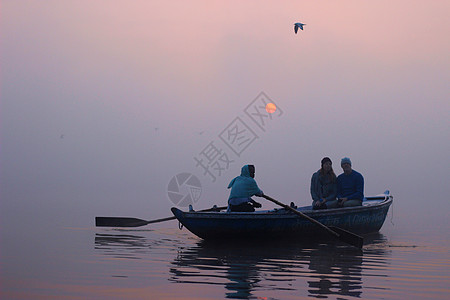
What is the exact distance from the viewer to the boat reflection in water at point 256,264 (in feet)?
27.8

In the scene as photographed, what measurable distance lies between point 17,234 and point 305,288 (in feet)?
32.4

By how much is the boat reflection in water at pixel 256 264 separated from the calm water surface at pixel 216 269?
16 mm

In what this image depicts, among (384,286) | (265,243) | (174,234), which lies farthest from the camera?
(174,234)

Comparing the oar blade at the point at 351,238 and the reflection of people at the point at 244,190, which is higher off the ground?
the reflection of people at the point at 244,190

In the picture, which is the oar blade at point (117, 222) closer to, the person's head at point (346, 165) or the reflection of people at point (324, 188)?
the reflection of people at point (324, 188)

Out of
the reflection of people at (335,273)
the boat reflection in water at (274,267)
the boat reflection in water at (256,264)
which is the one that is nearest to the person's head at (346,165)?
the boat reflection in water at (256,264)

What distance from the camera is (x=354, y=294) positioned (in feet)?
26.4

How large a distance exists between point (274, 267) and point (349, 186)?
605cm

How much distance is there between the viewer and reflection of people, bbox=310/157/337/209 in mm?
15648

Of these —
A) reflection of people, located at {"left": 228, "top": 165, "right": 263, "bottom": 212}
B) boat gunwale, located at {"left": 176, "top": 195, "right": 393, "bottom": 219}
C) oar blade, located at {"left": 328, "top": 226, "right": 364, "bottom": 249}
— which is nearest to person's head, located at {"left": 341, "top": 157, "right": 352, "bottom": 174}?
boat gunwale, located at {"left": 176, "top": 195, "right": 393, "bottom": 219}

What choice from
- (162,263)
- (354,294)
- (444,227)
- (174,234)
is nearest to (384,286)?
(354,294)

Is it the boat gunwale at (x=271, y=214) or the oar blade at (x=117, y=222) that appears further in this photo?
the oar blade at (x=117, y=222)

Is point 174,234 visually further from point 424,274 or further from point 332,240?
point 424,274

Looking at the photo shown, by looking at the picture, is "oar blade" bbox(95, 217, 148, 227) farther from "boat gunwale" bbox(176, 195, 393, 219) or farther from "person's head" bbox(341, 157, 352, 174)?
"person's head" bbox(341, 157, 352, 174)
